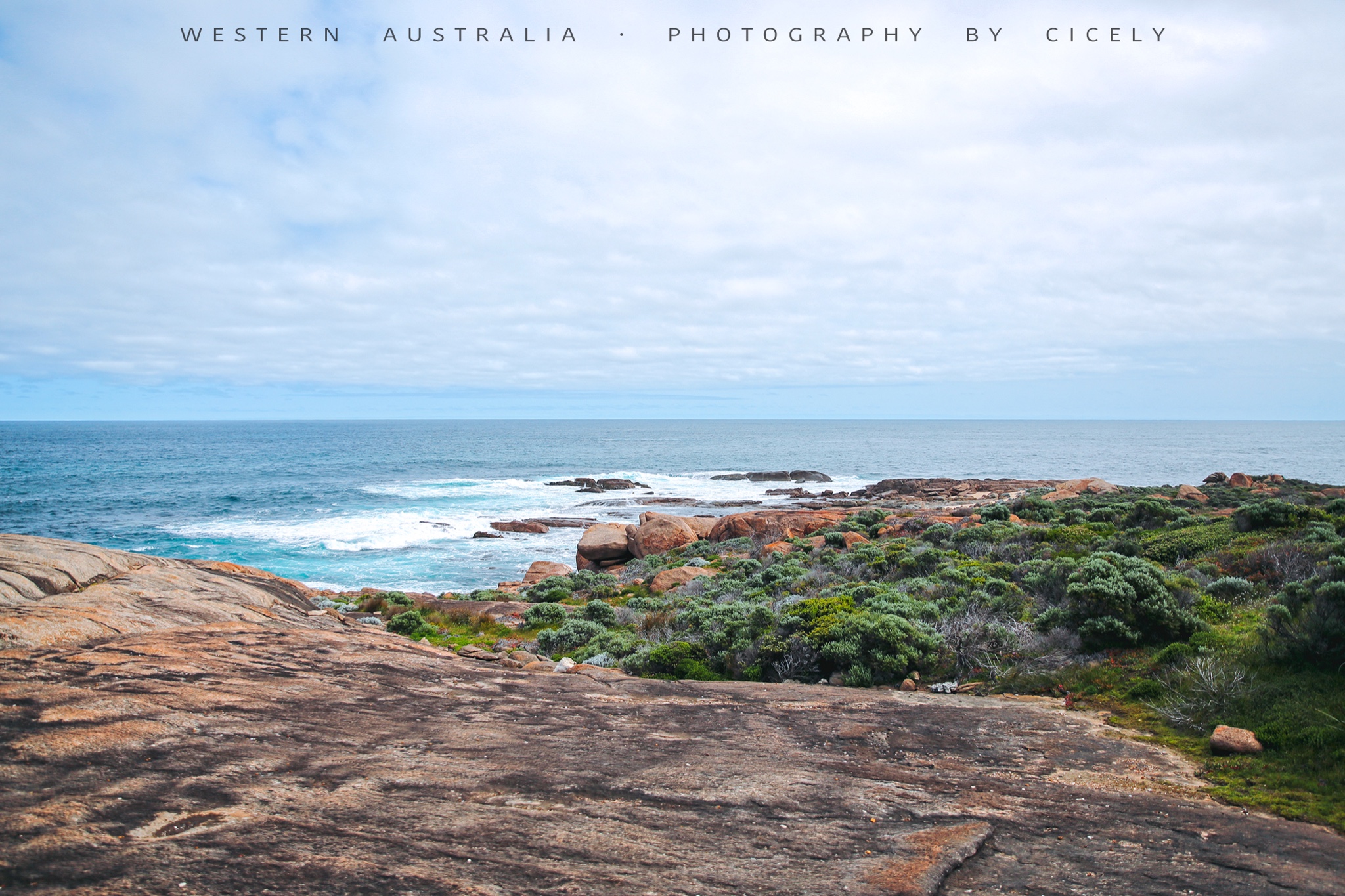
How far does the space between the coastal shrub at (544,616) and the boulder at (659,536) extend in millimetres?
13393

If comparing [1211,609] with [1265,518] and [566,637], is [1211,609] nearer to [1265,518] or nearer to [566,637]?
[1265,518]

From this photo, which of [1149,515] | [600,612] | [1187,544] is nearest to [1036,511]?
[1149,515]

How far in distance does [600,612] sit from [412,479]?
56699 millimetres

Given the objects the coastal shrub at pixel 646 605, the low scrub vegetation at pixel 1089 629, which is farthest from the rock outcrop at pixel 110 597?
the coastal shrub at pixel 646 605

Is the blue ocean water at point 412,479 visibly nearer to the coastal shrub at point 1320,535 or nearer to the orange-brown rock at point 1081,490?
the orange-brown rock at point 1081,490

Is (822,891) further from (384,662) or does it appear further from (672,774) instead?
(384,662)

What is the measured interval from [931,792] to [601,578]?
19.0 m

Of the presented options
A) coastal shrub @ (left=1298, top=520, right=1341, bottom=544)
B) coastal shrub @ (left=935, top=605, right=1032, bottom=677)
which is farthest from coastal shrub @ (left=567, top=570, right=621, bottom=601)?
coastal shrub @ (left=1298, top=520, right=1341, bottom=544)

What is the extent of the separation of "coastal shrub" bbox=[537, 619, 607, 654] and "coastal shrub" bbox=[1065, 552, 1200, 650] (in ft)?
26.7

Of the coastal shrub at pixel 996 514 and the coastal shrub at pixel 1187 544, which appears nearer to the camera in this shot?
the coastal shrub at pixel 1187 544

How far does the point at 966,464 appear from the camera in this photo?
87750 mm

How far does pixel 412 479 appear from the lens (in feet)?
223

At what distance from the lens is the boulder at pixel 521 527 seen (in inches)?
1599

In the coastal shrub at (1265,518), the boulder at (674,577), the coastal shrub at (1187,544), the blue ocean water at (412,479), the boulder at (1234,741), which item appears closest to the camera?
the boulder at (1234,741)
